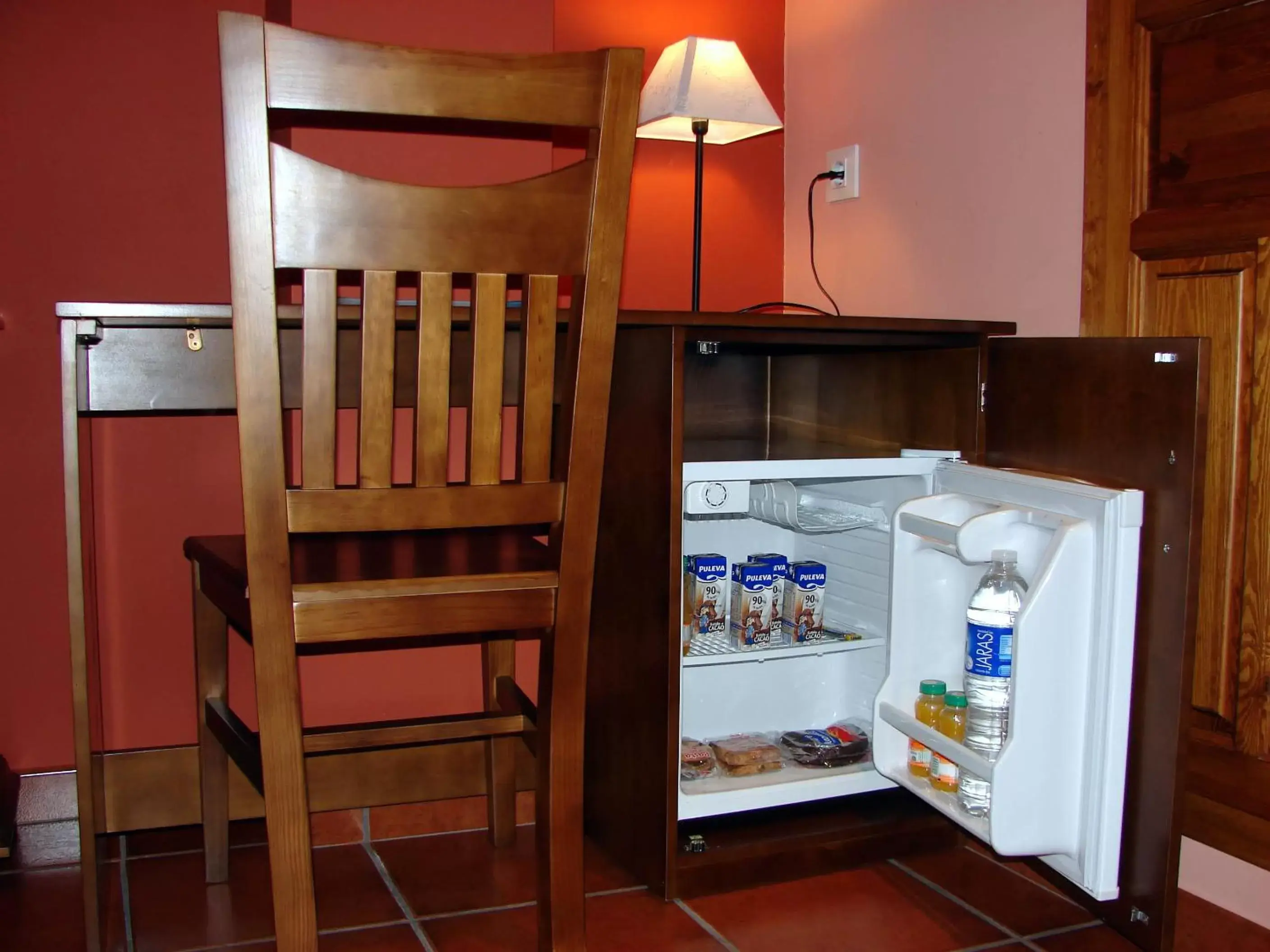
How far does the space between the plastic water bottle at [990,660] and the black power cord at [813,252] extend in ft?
2.83

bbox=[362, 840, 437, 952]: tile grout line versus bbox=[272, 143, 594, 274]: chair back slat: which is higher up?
bbox=[272, 143, 594, 274]: chair back slat

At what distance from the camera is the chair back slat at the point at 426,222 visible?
3.45 feet

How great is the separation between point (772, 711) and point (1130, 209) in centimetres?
94

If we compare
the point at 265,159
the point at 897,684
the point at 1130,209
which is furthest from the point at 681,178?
the point at 265,159

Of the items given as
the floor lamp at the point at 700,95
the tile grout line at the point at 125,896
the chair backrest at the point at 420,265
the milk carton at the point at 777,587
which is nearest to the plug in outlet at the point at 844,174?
the floor lamp at the point at 700,95

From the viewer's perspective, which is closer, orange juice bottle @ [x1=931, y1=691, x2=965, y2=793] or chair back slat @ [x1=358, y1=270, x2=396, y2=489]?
chair back slat @ [x1=358, y1=270, x2=396, y2=489]

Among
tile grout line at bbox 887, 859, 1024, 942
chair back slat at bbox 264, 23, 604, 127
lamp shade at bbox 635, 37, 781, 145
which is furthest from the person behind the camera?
lamp shade at bbox 635, 37, 781, 145

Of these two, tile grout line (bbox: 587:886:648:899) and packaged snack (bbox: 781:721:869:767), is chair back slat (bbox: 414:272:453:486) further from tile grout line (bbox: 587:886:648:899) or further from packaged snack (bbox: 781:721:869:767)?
packaged snack (bbox: 781:721:869:767)

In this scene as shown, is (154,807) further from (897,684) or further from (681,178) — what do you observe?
(681,178)

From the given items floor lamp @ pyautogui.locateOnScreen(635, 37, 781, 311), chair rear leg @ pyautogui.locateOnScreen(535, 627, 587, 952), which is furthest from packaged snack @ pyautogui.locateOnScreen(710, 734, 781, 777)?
floor lamp @ pyautogui.locateOnScreen(635, 37, 781, 311)

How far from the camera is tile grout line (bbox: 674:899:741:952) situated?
1.46 meters

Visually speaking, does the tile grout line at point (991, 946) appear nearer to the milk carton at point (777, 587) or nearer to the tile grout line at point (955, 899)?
the tile grout line at point (955, 899)

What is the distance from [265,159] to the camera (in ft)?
3.39

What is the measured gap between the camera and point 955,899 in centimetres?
159
